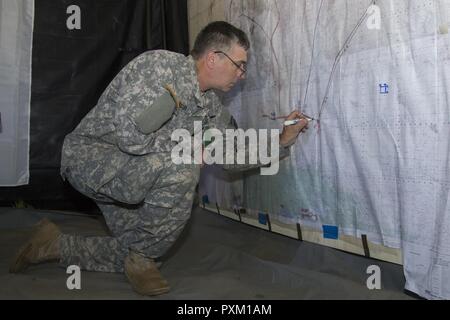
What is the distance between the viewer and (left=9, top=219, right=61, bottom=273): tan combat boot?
1248mm

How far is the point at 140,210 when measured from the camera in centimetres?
122

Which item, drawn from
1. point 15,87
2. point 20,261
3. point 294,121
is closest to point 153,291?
point 20,261

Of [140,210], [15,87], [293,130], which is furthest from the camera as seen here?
[15,87]

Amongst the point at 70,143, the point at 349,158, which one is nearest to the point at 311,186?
the point at 349,158

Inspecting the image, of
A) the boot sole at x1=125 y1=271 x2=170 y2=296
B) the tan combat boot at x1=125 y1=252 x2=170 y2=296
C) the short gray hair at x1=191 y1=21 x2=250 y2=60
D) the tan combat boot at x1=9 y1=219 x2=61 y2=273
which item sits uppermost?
the short gray hair at x1=191 y1=21 x2=250 y2=60

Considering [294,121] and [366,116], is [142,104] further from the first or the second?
[366,116]

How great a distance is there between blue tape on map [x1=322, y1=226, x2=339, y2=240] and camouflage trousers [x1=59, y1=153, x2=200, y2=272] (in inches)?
16.9

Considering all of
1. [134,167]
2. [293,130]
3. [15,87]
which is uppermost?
[15,87]

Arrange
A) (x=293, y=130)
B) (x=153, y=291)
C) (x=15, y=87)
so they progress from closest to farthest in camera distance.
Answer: (x=153, y=291), (x=293, y=130), (x=15, y=87)

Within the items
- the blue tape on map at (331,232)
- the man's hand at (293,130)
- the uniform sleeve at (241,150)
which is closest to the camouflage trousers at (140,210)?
the uniform sleeve at (241,150)

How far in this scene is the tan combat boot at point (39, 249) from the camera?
1.25 metres

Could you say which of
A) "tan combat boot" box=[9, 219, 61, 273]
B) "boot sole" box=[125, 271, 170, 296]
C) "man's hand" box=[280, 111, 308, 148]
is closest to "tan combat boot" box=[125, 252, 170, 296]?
"boot sole" box=[125, 271, 170, 296]

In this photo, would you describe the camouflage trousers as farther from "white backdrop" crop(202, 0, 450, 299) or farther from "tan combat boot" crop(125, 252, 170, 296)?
"white backdrop" crop(202, 0, 450, 299)

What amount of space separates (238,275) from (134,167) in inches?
17.6
